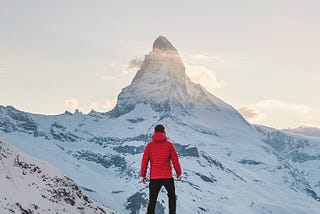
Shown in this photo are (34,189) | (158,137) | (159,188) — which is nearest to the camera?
(158,137)

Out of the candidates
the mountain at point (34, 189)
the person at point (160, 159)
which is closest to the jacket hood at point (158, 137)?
the person at point (160, 159)

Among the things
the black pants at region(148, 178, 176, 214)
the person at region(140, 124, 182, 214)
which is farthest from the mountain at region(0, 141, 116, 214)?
the person at region(140, 124, 182, 214)

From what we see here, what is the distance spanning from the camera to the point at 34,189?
40.8 metres

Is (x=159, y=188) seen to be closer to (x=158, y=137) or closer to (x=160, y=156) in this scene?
(x=160, y=156)

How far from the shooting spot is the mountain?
123ft

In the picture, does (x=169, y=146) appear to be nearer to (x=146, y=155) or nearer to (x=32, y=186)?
(x=146, y=155)

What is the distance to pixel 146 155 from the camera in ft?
75.9

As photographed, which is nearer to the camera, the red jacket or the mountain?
the red jacket

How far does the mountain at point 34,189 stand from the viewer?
3734cm

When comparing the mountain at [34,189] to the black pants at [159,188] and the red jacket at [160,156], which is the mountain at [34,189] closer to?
the black pants at [159,188]

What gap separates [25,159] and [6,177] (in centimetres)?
Result: 625

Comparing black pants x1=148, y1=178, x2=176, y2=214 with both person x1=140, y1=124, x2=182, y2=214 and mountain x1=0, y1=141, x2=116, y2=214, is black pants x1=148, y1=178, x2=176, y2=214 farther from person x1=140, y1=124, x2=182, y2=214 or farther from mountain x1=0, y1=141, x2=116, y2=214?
mountain x1=0, y1=141, x2=116, y2=214

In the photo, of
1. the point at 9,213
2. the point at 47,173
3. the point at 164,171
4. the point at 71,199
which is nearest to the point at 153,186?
the point at 164,171

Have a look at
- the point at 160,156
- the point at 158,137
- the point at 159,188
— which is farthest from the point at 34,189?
the point at 158,137
